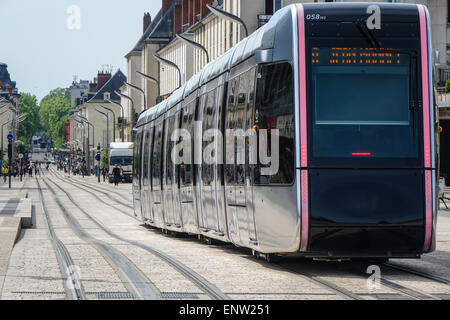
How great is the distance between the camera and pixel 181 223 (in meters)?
20.8

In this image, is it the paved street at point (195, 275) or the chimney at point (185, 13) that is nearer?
the paved street at point (195, 275)

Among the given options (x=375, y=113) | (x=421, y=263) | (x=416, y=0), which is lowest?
(x=421, y=263)

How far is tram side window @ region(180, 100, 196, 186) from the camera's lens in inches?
724

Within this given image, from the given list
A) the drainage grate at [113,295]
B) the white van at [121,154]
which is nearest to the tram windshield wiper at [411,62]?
the drainage grate at [113,295]

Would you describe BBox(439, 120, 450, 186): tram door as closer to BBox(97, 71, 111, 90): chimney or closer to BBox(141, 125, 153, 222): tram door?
BBox(141, 125, 153, 222): tram door

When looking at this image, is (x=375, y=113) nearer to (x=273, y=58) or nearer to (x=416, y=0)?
(x=273, y=58)

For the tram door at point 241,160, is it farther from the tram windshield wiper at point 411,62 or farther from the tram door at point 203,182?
the tram door at point 203,182

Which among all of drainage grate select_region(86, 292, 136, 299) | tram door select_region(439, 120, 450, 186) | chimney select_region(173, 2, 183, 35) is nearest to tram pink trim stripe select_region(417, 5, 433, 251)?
drainage grate select_region(86, 292, 136, 299)

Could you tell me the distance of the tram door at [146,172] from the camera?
2602 centimetres

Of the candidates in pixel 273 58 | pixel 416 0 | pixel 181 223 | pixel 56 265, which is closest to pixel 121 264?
pixel 56 265

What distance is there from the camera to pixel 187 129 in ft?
62.1

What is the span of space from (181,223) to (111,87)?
6066 inches

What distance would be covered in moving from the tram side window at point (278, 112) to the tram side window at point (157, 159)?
10931 mm
